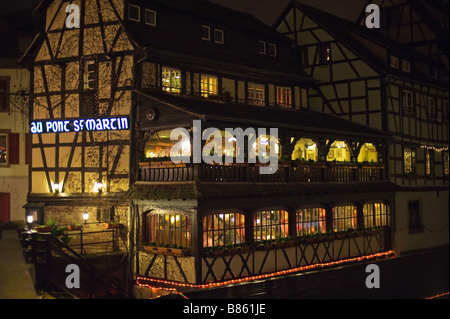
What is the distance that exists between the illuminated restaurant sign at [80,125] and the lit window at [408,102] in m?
15.3

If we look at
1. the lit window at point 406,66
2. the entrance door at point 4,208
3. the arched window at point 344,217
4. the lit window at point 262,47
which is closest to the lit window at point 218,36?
the lit window at point 262,47

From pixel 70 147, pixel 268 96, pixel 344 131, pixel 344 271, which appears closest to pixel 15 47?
pixel 70 147

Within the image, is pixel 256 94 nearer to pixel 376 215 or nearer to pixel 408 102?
pixel 376 215

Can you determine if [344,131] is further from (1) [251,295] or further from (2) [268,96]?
(1) [251,295]

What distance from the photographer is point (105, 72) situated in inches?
963

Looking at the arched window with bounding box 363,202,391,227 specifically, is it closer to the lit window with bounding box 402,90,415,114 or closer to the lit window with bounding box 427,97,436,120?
the lit window with bounding box 402,90,415,114

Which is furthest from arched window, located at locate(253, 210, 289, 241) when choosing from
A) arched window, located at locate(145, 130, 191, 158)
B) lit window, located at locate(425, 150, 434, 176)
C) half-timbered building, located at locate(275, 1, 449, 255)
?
lit window, located at locate(425, 150, 434, 176)

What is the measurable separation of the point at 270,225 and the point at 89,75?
9.36m

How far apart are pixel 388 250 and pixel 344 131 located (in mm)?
6613

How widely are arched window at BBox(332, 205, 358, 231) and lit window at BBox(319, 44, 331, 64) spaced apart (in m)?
8.33

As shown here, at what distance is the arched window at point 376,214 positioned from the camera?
1129 inches

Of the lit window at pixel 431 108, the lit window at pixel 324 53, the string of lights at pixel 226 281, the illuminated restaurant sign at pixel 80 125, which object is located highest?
the lit window at pixel 324 53

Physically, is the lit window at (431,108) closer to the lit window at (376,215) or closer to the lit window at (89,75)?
the lit window at (376,215)

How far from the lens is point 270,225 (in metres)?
23.6
